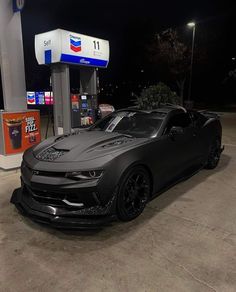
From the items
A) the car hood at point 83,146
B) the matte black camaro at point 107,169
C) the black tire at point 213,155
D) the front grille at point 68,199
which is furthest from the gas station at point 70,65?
the front grille at point 68,199

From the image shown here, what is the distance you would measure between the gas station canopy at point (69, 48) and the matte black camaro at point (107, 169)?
3371 mm

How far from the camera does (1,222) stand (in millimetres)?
3410

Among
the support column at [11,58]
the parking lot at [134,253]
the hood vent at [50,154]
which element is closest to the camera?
the parking lot at [134,253]

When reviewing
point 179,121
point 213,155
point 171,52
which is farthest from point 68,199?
point 171,52

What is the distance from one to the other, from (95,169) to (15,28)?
14.3 feet

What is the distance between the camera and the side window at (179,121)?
407 cm

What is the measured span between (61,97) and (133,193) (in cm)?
511

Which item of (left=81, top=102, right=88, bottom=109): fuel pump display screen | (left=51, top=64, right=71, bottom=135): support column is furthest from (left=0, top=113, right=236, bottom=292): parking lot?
(left=81, top=102, right=88, bottom=109): fuel pump display screen

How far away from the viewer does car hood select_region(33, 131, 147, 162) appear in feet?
10.3

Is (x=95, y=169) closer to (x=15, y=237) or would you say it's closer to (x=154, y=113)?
(x=15, y=237)

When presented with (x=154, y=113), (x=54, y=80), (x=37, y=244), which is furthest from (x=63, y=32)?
(x=37, y=244)

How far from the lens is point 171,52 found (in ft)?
73.5

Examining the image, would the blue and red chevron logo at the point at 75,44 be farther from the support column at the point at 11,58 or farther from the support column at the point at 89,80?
the support column at the point at 11,58

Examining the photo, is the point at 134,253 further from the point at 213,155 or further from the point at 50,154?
the point at 213,155
